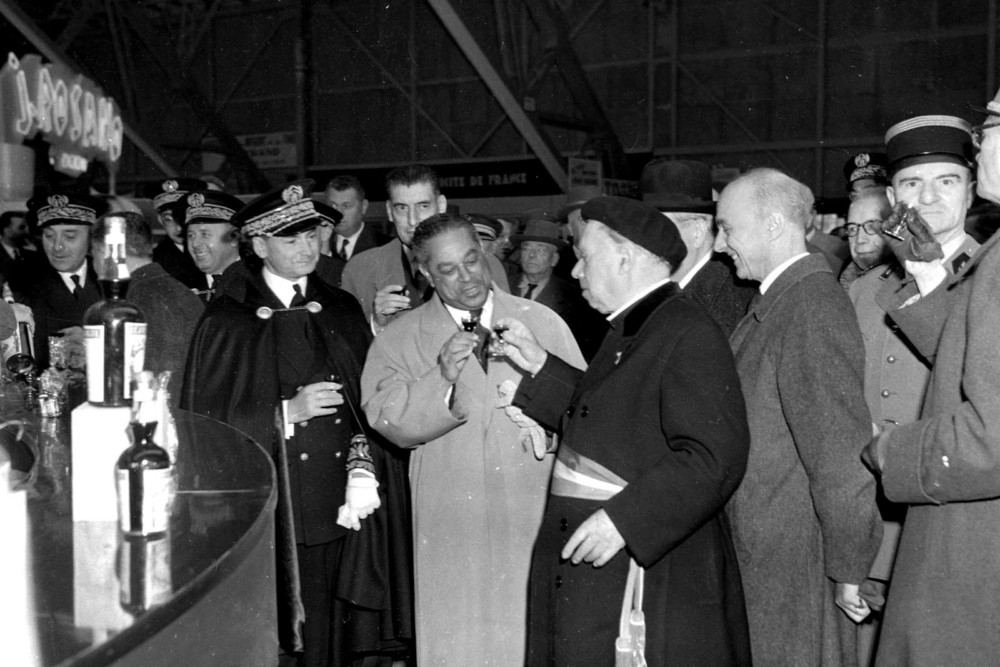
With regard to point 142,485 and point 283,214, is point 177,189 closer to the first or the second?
point 283,214

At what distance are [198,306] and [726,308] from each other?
214cm

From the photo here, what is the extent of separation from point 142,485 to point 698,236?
7.68 feet

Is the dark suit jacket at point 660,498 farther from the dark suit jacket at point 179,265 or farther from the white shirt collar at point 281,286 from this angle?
the dark suit jacket at point 179,265

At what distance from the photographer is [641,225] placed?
241 centimetres

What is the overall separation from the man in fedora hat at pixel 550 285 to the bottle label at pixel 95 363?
156 inches

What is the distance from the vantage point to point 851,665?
2475 mm

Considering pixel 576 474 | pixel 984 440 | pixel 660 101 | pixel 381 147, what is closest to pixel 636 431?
pixel 576 474

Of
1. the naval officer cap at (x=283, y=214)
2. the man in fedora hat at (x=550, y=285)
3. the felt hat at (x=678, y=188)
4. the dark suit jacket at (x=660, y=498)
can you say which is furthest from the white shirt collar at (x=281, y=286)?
the man in fedora hat at (x=550, y=285)

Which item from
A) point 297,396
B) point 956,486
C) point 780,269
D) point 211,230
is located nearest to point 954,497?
point 956,486

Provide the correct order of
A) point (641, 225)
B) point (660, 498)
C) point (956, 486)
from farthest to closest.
Answer: point (641, 225) < point (660, 498) < point (956, 486)

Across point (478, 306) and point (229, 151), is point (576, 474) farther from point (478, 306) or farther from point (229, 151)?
point (229, 151)

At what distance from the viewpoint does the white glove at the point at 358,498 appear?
3402 mm

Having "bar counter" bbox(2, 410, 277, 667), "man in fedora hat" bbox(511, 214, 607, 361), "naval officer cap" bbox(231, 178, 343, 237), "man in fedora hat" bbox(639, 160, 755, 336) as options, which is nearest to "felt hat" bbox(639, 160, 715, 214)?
"man in fedora hat" bbox(639, 160, 755, 336)

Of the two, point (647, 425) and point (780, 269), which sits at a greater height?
point (780, 269)
